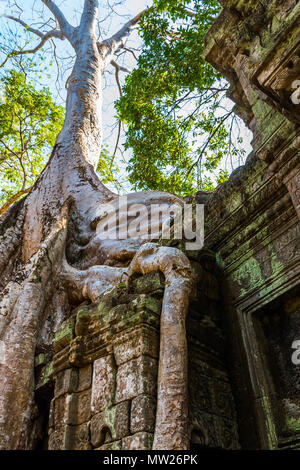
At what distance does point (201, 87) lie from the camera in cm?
616

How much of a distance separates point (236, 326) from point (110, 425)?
1.05 m

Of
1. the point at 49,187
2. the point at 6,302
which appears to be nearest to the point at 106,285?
the point at 6,302

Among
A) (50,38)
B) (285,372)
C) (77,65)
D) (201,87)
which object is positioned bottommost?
(285,372)

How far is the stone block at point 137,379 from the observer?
7.14 feet

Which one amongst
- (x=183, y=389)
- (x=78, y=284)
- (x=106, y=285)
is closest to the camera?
(x=183, y=389)

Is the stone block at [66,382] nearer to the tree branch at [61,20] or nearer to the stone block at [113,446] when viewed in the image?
the stone block at [113,446]

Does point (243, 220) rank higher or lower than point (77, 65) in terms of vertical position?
lower

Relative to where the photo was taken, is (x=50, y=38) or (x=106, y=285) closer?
(x=106, y=285)

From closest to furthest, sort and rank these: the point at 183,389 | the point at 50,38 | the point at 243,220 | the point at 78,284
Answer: the point at 183,389
the point at 243,220
the point at 78,284
the point at 50,38

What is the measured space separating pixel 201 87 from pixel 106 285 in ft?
13.0

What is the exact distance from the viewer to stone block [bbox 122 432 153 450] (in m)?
2.00

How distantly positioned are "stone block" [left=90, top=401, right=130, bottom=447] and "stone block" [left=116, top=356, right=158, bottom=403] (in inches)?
2.5

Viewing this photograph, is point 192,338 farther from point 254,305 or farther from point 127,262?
point 127,262

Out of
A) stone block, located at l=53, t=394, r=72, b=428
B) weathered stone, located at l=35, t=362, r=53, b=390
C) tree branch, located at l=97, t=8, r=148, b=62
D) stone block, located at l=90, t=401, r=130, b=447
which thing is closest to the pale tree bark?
weathered stone, located at l=35, t=362, r=53, b=390
